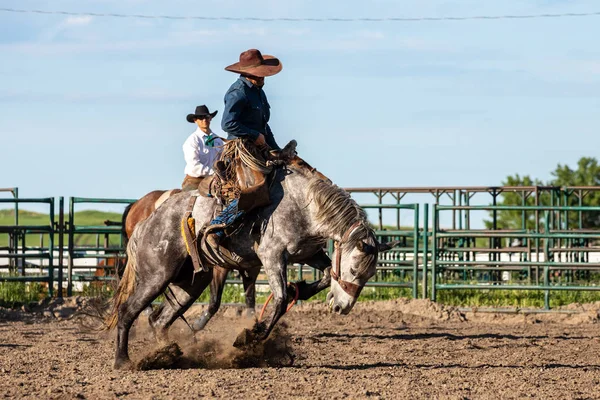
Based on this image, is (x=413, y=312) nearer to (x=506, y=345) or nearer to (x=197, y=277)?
(x=506, y=345)

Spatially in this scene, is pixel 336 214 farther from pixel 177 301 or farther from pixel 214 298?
pixel 214 298

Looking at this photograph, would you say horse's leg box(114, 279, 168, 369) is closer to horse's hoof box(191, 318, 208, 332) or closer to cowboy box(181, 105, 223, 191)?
horse's hoof box(191, 318, 208, 332)

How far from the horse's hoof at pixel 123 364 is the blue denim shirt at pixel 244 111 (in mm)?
1820

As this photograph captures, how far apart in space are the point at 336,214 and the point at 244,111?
3.62ft

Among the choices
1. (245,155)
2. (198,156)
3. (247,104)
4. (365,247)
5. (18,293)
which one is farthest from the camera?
(18,293)

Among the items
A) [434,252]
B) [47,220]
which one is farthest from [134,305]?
[47,220]

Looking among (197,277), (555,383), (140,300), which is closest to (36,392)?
(140,300)

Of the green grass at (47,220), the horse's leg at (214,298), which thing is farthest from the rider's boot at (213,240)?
the green grass at (47,220)

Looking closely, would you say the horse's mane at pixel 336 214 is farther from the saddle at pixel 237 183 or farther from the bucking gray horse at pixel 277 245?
the saddle at pixel 237 183

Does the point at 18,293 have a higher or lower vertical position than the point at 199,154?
lower

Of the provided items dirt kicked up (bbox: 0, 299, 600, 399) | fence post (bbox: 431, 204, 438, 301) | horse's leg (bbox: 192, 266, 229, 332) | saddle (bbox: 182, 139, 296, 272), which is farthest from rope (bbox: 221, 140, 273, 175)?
fence post (bbox: 431, 204, 438, 301)

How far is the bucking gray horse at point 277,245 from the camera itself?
6750 millimetres

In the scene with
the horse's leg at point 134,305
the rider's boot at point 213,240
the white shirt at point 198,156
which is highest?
the white shirt at point 198,156

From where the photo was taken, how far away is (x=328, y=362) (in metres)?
7.59
